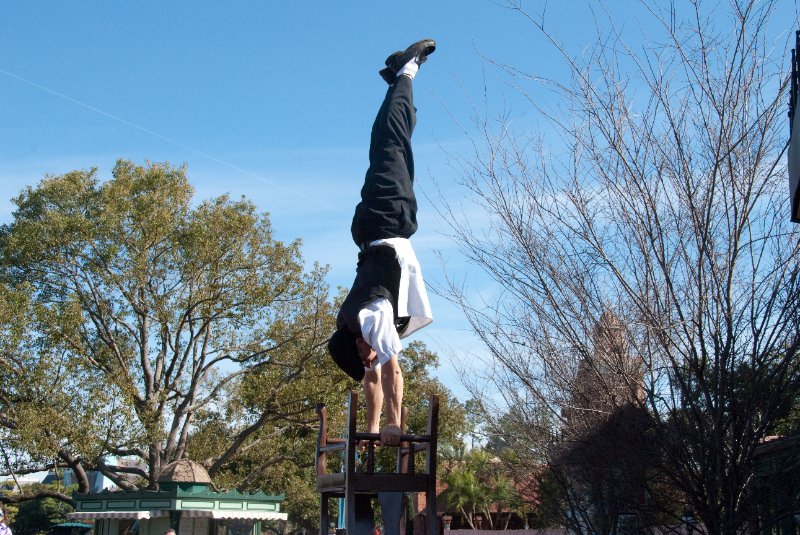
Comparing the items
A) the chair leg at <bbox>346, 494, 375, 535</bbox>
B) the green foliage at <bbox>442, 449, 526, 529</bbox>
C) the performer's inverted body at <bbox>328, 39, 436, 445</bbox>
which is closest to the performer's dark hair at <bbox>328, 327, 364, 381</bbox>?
the performer's inverted body at <bbox>328, 39, 436, 445</bbox>

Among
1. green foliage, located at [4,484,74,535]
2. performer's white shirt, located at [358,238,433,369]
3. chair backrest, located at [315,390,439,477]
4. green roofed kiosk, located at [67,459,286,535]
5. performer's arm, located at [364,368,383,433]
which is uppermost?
performer's white shirt, located at [358,238,433,369]

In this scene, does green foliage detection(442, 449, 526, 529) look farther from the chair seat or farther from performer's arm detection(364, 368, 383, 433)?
performer's arm detection(364, 368, 383, 433)

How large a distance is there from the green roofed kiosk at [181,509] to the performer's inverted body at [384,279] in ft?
53.3

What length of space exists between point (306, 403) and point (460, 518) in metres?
28.5

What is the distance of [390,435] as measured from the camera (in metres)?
4.43

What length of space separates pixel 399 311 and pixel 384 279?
21 cm

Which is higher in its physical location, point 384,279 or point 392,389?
point 384,279

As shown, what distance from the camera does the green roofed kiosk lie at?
65.5 ft

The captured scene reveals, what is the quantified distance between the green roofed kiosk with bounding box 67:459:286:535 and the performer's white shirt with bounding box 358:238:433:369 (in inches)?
643

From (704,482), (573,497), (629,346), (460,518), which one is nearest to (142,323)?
(573,497)

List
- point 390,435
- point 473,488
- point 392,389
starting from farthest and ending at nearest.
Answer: point 473,488
point 392,389
point 390,435

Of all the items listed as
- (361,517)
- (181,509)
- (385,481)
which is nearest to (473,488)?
(181,509)

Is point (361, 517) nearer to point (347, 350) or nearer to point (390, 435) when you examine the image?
point (390, 435)

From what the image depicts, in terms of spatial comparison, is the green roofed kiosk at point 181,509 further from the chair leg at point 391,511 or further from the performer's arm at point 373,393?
the chair leg at point 391,511
